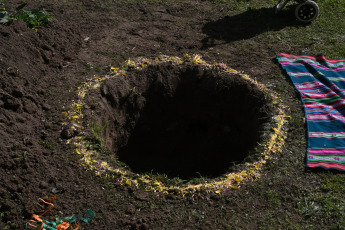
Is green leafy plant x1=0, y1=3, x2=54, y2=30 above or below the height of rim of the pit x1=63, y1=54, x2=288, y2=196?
above

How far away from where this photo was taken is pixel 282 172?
4605 mm

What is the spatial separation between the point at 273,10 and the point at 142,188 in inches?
225

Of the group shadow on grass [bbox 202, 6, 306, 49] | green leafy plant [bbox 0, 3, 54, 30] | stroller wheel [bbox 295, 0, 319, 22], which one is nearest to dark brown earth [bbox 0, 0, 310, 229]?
shadow on grass [bbox 202, 6, 306, 49]

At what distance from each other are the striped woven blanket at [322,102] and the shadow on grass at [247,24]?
1043 millimetres

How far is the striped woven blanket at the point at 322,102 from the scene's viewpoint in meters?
4.92

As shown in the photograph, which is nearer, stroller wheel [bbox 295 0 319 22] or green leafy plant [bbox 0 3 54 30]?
green leafy plant [bbox 0 3 54 30]

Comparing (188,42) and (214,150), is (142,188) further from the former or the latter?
(188,42)

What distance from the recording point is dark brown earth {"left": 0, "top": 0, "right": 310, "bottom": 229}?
156 inches

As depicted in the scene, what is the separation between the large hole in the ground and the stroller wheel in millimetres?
2839

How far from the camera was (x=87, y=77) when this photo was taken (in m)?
5.80

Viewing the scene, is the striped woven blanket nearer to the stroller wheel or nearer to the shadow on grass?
the shadow on grass

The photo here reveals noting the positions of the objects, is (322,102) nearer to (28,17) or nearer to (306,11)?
(306,11)

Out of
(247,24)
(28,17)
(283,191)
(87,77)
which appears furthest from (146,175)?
(247,24)

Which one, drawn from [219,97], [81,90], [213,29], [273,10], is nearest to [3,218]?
[81,90]
